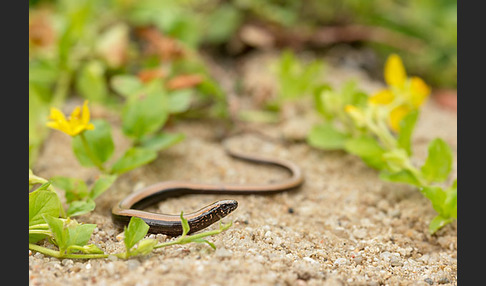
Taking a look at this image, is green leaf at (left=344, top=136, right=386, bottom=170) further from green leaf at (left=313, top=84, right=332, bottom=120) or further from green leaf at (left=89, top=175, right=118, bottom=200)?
green leaf at (left=89, top=175, right=118, bottom=200)

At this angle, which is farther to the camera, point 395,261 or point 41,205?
point 395,261

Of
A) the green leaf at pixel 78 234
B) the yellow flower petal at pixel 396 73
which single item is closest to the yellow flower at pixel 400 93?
the yellow flower petal at pixel 396 73

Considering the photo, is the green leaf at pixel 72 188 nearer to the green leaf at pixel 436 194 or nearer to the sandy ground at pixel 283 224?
the sandy ground at pixel 283 224

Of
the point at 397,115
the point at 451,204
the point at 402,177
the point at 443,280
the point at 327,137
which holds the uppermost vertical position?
the point at 397,115

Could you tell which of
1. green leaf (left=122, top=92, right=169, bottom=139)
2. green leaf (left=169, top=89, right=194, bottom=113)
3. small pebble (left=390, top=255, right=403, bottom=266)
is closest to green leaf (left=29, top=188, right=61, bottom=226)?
green leaf (left=122, top=92, right=169, bottom=139)

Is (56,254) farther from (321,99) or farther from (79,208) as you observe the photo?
(321,99)

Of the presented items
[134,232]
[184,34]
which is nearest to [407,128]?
[134,232]

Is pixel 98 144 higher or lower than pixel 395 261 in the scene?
higher
